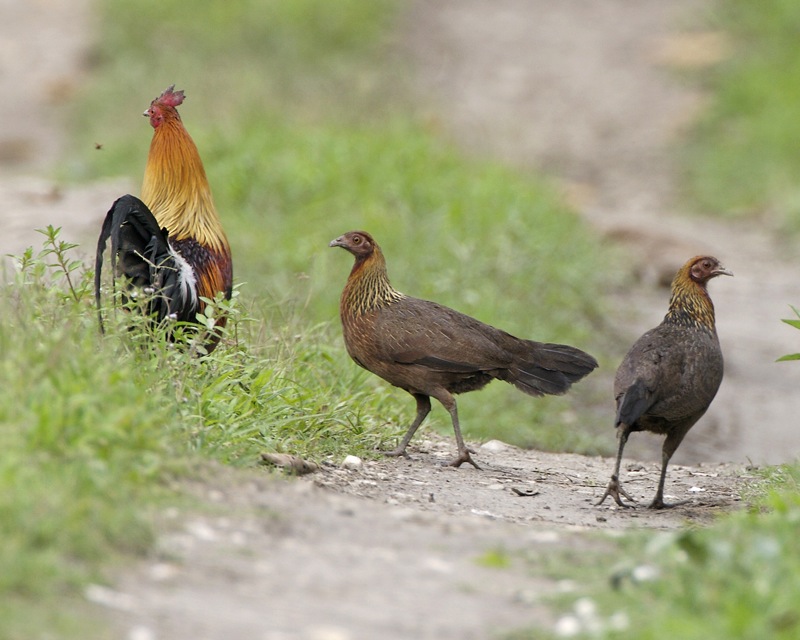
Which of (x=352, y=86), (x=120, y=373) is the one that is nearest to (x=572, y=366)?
(x=120, y=373)

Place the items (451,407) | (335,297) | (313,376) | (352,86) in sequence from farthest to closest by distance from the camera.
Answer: (352,86)
(335,297)
(313,376)
(451,407)

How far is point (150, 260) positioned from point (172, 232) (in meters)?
0.63

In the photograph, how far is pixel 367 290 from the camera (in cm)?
662

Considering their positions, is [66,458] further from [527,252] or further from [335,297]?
[527,252]

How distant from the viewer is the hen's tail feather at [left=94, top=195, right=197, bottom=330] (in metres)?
5.73

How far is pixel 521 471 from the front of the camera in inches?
265

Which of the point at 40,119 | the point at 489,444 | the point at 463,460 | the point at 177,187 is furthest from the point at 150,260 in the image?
the point at 40,119

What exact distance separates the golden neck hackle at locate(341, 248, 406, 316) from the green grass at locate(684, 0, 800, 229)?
8.75 m

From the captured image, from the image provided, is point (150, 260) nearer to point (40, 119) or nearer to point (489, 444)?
point (489, 444)

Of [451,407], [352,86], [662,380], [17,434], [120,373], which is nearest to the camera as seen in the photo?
[17,434]

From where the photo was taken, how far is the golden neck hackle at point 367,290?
21.6 feet

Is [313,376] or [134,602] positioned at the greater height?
[313,376]

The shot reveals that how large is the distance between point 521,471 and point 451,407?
594mm

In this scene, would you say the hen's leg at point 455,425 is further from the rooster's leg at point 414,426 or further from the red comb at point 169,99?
the red comb at point 169,99
